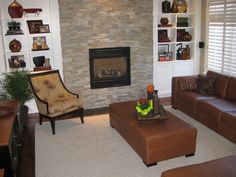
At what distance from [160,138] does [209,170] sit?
3.23 feet

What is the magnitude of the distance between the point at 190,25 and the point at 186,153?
3.88m

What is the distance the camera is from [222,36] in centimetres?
602

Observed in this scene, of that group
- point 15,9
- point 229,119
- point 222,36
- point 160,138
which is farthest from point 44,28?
point 229,119

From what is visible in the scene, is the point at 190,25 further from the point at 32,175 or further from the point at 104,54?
the point at 32,175

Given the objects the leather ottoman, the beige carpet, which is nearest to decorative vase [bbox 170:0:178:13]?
the beige carpet

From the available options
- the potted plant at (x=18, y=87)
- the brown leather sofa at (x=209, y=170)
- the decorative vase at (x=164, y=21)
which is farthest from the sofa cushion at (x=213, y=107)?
the potted plant at (x=18, y=87)

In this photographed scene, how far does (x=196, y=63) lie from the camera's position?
6938 millimetres

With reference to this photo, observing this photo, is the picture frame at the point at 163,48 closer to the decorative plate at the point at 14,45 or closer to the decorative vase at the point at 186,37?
the decorative vase at the point at 186,37

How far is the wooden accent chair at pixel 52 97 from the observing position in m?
4.82

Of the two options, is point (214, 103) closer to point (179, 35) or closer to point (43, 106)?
point (179, 35)

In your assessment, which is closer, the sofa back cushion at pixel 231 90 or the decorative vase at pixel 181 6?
the sofa back cushion at pixel 231 90

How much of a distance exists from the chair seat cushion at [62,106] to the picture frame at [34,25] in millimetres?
1515

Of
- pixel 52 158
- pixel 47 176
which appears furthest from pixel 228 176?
pixel 52 158

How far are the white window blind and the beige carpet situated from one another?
1.67 m
